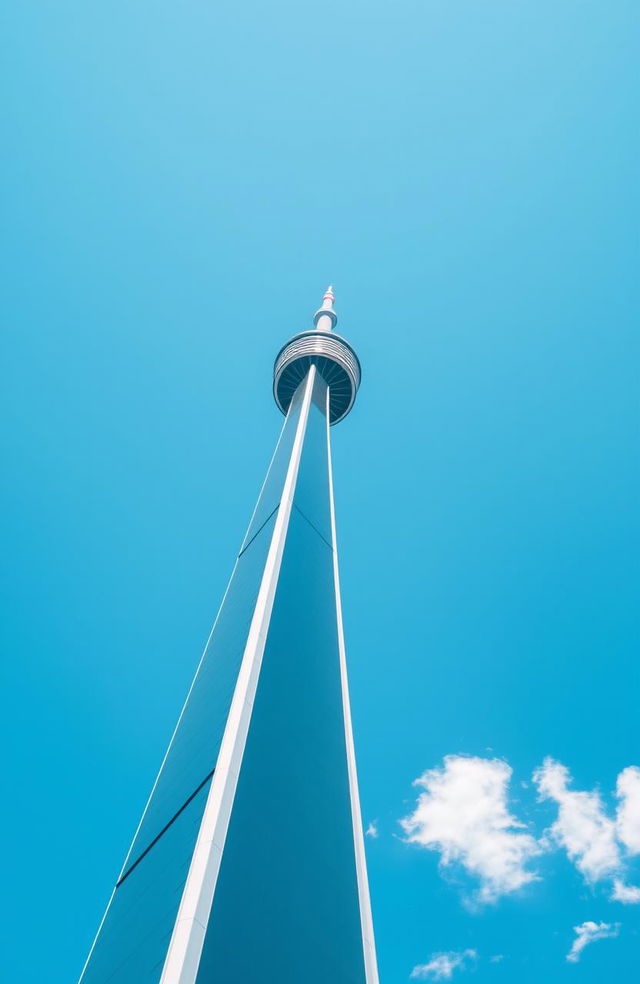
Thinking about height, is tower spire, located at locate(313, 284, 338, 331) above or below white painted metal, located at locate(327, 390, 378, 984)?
above

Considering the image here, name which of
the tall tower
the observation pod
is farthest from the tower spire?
the tall tower


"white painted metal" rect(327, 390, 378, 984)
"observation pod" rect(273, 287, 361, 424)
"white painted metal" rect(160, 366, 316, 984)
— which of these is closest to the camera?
"white painted metal" rect(160, 366, 316, 984)

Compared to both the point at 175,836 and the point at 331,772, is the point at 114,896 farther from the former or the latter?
the point at 331,772

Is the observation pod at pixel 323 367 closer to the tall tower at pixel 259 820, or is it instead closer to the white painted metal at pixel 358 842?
the tall tower at pixel 259 820

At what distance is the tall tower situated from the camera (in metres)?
8.97

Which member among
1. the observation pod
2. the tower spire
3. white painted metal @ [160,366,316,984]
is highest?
the tower spire

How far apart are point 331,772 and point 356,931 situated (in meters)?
3.19

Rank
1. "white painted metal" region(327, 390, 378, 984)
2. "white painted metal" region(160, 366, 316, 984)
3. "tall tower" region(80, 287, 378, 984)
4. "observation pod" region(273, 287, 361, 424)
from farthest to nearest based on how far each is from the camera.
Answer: "observation pod" region(273, 287, 361, 424), "white painted metal" region(327, 390, 378, 984), "tall tower" region(80, 287, 378, 984), "white painted metal" region(160, 366, 316, 984)

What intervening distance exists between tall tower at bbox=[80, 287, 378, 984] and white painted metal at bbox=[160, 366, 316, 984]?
2 centimetres

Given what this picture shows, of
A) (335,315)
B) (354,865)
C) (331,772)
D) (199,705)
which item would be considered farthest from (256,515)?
(335,315)

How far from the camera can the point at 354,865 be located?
1284 centimetres

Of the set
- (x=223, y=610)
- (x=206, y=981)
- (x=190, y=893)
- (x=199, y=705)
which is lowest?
(x=206, y=981)

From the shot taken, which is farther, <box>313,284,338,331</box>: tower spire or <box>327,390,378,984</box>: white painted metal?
<box>313,284,338,331</box>: tower spire

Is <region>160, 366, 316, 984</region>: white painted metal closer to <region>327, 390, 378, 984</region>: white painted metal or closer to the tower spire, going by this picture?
<region>327, 390, 378, 984</region>: white painted metal
